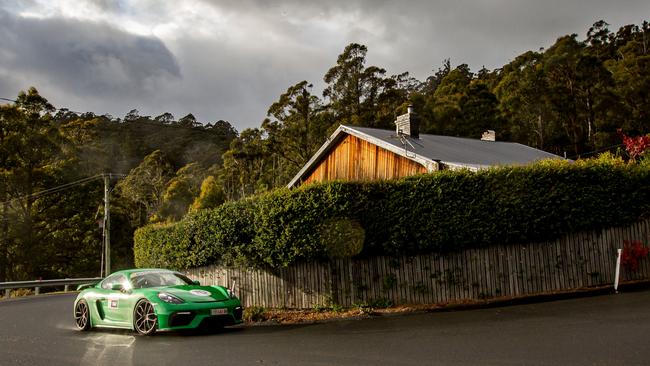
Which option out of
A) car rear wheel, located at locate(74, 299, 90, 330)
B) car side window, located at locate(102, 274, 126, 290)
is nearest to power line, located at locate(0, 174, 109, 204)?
car rear wheel, located at locate(74, 299, 90, 330)

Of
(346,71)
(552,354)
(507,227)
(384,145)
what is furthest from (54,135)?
(552,354)

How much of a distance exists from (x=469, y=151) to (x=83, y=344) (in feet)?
62.3

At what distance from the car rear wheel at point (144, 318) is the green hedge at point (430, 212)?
12.0 ft

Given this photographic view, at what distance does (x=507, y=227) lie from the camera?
13719 millimetres

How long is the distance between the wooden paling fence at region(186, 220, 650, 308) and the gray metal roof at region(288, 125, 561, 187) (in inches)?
223

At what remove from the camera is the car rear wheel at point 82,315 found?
1266 cm

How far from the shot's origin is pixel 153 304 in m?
10.9

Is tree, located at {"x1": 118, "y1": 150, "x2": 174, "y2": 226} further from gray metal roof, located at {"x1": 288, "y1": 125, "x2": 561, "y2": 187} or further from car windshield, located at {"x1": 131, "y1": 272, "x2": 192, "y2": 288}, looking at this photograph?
car windshield, located at {"x1": 131, "y1": 272, "x2": 192, "y2": 288}

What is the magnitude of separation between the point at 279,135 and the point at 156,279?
40.0 meters

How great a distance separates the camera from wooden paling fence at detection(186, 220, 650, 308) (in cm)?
1345

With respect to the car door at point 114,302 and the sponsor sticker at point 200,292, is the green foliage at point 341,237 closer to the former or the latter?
the sponsor sticker at point 200,292

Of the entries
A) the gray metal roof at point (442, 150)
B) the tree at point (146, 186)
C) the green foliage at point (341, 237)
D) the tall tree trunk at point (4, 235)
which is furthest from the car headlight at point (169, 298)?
the tree at point (146, 186)

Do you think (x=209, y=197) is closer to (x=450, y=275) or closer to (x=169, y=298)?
(x=450, y=275)

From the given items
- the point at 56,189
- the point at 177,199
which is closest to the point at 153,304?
the point at 56,189
